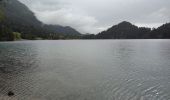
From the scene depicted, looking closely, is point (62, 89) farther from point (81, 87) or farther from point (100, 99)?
point (100, 99)

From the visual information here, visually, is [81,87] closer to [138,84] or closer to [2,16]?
[138,84]

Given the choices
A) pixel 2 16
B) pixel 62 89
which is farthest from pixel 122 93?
pixel 2 16

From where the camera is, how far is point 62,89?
26.5m

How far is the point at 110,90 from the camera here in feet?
84.7

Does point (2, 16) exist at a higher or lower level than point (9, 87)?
higher

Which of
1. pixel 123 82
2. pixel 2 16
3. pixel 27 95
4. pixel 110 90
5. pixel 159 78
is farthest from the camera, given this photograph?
pixel 2 16

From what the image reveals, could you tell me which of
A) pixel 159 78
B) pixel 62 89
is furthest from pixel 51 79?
pixel 159 78

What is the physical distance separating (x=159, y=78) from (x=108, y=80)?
798cm

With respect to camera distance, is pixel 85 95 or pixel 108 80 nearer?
pixel 85 95

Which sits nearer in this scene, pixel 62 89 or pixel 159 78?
pixel 62 89

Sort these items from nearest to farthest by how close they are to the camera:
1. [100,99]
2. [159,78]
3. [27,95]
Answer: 1. [100,99]
2. [27,95]
3. [159,78]

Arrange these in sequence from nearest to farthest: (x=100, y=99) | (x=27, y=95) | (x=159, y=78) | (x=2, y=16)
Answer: (x=100, y=99) < (x=27, y=95) < (x=159, y=78) < (x=2, y=16)

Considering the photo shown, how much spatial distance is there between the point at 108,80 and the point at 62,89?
8.15m

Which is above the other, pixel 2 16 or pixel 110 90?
pixel 2 16
